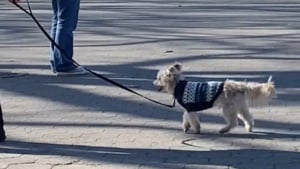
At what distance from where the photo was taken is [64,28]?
10430mm

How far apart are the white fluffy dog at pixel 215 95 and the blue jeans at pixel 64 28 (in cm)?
295

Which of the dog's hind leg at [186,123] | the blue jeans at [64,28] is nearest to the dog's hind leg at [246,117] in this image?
the dog's hind leg at [186,123]

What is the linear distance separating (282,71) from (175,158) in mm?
4609

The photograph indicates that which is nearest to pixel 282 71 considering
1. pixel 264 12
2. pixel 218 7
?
pixel 264 12

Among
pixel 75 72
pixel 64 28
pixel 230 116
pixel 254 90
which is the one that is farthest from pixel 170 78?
pixel 75 72

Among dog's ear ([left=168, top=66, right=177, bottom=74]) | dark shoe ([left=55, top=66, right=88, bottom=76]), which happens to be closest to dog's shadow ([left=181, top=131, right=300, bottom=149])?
dog's ear ([left=168, top=66, right=177, bottom=74])

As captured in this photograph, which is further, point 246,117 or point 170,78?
point 246,117

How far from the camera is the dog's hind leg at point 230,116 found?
7.43 m

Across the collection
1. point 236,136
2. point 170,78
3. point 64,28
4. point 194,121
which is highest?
point 170,78

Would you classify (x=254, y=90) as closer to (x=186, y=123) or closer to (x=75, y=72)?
(x=186, y=123)

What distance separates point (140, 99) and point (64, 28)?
1.74m

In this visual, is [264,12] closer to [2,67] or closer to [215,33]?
[215,33]

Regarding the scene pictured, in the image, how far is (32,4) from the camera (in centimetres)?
2673

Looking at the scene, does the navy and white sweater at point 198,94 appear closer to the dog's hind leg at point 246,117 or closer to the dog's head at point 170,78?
the dog's head at point 170,78
